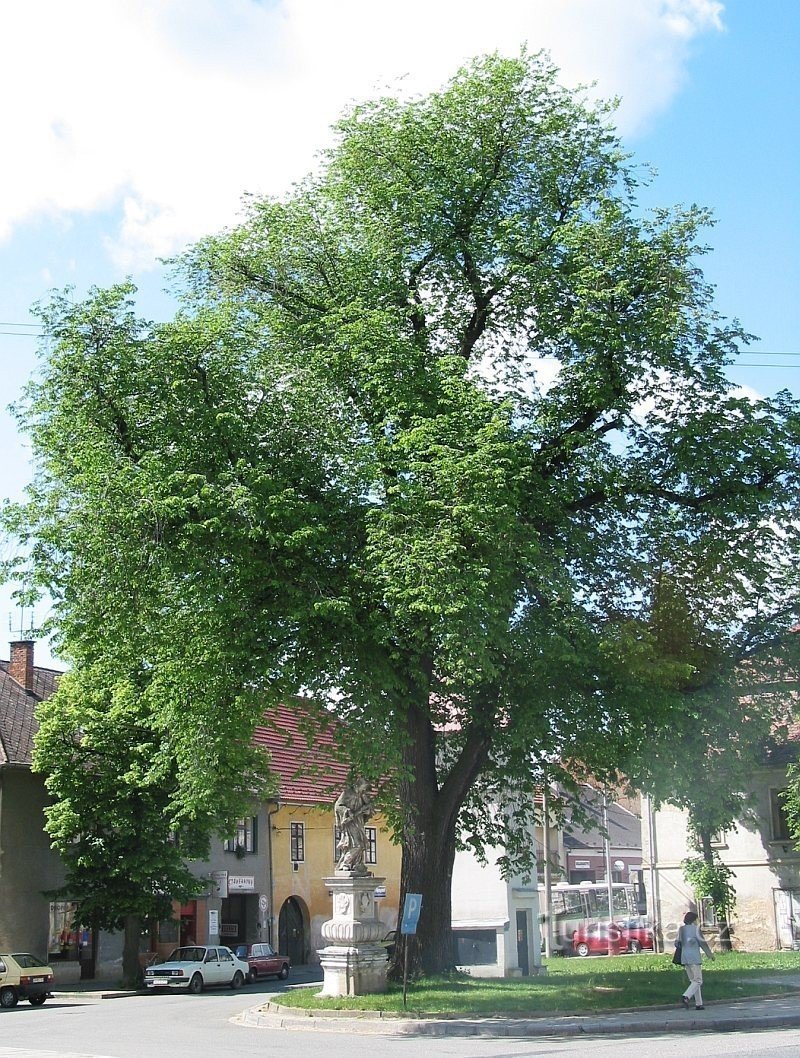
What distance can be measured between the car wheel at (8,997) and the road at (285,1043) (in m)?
6.03

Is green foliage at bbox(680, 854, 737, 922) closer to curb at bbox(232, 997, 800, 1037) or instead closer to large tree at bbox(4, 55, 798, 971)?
large tree at bbox(4, 55, 798, 971)

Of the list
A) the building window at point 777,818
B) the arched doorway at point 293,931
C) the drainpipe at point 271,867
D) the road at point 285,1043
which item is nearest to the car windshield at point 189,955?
the drainpipe at point 271,867

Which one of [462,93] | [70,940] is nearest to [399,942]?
[462,93]

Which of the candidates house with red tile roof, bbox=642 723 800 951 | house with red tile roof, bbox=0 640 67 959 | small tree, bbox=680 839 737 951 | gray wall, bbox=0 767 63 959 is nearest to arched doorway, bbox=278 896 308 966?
house with red tile roof, bbox=0 640 67 959

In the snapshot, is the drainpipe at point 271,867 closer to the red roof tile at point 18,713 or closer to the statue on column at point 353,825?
the red roof tile at point 18,713

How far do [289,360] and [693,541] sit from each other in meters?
8.32

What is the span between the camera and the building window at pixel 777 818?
44219 mm

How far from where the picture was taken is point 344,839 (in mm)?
23031

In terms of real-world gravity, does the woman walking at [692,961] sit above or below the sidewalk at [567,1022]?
above

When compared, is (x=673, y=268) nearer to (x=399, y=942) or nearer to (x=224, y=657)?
(x=224, y=657)

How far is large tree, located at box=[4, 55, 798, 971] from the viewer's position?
20016 mm

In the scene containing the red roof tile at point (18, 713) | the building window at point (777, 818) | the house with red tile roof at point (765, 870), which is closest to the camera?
the red roof tile at point (18, 713)

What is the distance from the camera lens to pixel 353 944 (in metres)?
22.1

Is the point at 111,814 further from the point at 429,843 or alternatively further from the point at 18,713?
the point at 429,843
